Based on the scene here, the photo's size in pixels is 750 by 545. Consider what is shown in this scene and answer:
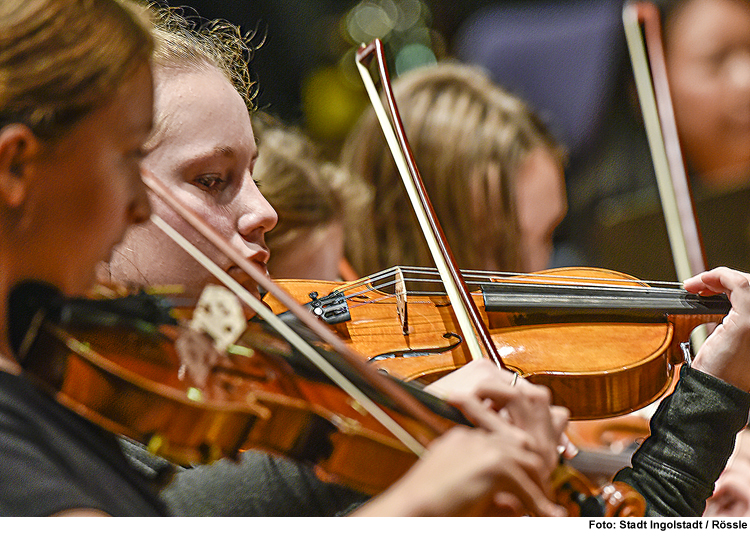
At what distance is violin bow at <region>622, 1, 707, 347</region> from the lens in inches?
32.5

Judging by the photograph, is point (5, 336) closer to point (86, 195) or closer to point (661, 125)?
point (86, 195)

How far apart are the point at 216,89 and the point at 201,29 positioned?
19cm

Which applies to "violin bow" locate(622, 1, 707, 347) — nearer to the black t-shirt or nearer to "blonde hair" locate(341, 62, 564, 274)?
"blonde hair" locate(341, 62, 564, 274)

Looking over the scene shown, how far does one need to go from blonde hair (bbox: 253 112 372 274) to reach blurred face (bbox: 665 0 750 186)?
0.51 m

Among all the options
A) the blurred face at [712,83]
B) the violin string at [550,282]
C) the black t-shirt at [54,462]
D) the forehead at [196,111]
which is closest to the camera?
the black t-shirt at [54,462]

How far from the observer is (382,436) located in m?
0.47

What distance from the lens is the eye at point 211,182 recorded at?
26.1 inches

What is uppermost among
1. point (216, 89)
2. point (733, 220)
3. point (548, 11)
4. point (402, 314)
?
point (548, 11)

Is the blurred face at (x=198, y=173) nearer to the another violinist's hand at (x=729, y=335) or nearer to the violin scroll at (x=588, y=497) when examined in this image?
the violin scroll at (x=588, y=497)

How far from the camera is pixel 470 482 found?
0.45 meters

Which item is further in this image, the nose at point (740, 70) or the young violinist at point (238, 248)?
the nose at point (740, 70)

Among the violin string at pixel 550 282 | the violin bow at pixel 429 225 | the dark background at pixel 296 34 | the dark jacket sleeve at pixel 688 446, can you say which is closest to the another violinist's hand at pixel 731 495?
the dark jacket sleeve at pixel 688 446

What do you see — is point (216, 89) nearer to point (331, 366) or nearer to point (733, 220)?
point (331, 366)
